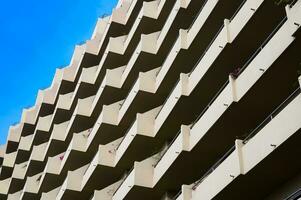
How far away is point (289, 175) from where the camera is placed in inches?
598

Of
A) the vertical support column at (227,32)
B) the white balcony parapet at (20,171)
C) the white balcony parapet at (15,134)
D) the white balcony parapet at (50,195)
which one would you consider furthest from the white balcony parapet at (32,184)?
the vertical support column at (227,32)

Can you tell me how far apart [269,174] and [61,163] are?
817 inches

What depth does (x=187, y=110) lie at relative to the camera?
22.2 m

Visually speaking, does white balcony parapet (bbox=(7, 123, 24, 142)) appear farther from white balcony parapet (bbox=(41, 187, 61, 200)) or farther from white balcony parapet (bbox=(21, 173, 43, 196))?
white balcony parapet (bbox=(41, 187, 61, 200))

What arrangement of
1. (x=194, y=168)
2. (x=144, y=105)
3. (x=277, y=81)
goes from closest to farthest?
(x=277, y=81) < (x=194, y=168) < (x=144, y=105)

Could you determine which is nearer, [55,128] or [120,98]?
[120,98]

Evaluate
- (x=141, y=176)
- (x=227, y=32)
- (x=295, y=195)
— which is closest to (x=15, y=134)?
(x=141, y=176)

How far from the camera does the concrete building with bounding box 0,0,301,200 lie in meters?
15.4

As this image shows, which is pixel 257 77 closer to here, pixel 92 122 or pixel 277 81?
pixel 277 81

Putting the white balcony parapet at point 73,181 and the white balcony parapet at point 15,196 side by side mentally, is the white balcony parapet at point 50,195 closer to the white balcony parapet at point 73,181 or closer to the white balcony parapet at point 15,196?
the white balcony parapet at point 73,181

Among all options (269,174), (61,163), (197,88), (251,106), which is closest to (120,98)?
(61,163)

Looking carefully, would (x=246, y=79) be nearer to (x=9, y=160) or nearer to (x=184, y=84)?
(x=184, y=84)

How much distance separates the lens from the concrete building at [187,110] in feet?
50.6

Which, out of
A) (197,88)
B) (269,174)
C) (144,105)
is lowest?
(269,174)
